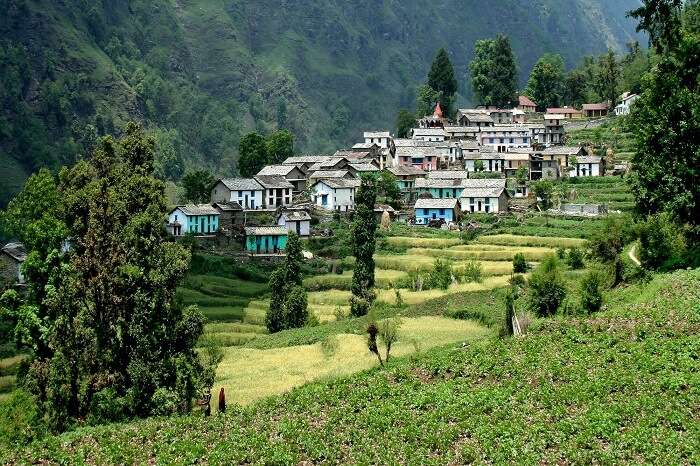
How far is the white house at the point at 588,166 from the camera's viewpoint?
10281 cm

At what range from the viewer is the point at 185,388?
3756 centimetres

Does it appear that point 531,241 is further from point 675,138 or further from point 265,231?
point 675,138

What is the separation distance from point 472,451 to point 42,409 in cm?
1729

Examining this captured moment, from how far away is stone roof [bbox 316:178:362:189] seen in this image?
99.3 m

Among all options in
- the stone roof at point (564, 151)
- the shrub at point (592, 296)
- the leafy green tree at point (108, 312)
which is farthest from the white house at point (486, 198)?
the leafy green tree at point (108, 312)

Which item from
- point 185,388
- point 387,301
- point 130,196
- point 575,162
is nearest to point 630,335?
point 185,388

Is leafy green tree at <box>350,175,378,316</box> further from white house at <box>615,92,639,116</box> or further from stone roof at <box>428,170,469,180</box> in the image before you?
white house at <box>615,92,639,116</box>

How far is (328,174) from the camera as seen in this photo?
105 meters

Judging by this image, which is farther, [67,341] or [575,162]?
[575,162]

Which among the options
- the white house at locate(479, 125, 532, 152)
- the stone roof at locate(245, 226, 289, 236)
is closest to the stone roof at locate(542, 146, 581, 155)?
the white house at locate(479, 125, 532, 152)

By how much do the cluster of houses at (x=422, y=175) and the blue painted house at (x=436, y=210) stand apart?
0.31ft

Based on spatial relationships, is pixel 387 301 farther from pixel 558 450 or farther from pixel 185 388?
pixel 558 450

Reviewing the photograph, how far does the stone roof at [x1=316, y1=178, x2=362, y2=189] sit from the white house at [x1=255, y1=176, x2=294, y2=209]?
11.1 ft

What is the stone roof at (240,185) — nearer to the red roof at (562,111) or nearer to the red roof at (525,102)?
the red roof at (562,111)
